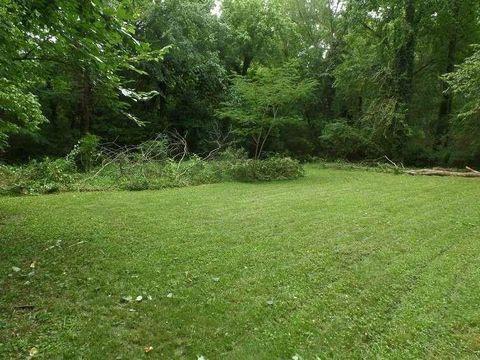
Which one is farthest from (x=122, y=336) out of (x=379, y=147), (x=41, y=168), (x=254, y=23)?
(x=254, y=23)

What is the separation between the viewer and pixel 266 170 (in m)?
12.1

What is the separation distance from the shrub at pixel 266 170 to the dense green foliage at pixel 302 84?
1983 millimetres

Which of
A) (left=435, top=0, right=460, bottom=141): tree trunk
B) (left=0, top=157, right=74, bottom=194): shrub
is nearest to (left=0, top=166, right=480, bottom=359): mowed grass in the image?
(left=0, top=157, right=74, bottom=194): shrub

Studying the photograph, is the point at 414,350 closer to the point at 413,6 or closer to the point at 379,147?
the point at 379,147

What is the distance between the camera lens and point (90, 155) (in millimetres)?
11258

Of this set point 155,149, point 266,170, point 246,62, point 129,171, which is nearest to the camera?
point 129,171

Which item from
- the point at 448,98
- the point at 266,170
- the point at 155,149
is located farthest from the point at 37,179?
the point at 448,98

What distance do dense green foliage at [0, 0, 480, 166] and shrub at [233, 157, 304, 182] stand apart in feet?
6.51

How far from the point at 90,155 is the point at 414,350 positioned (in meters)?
10.7

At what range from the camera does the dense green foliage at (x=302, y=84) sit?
1459 centimetres

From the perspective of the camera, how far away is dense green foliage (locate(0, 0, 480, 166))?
1459 centimetres

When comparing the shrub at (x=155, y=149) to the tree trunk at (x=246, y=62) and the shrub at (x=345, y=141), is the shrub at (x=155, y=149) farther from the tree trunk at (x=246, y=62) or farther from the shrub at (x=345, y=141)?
the tree trunk at (x=246, y=62)

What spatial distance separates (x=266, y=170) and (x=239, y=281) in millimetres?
8322

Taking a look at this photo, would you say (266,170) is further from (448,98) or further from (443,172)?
(448,98)
